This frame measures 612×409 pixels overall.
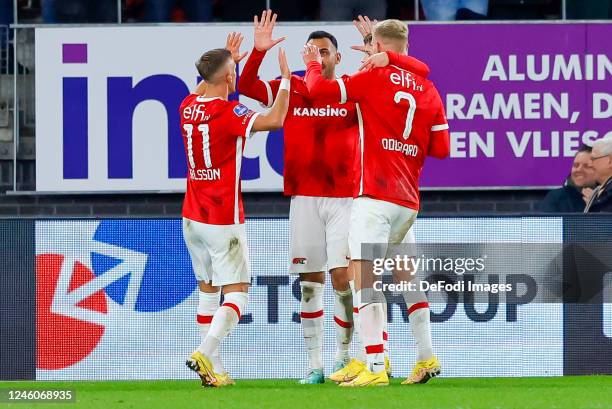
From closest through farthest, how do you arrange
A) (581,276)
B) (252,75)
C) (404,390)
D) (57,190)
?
(404,390), (252,75), (581,276), (57,190)

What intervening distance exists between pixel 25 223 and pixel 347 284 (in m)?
2.55

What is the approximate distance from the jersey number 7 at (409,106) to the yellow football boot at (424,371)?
1.37 m

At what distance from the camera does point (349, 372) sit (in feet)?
34.1

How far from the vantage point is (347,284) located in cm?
1081

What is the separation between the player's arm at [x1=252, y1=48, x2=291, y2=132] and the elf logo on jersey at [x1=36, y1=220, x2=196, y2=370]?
2191 millimetres

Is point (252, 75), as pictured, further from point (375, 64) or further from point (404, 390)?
point (404, 390)

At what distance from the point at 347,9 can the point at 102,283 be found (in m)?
5.09

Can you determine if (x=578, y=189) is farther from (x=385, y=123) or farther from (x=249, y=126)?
(x=249, y=126)

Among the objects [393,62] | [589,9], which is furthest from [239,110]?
[589,9]

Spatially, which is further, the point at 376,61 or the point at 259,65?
the point at 259,65

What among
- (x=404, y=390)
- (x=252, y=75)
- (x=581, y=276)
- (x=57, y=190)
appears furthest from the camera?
(x=57, y=190)

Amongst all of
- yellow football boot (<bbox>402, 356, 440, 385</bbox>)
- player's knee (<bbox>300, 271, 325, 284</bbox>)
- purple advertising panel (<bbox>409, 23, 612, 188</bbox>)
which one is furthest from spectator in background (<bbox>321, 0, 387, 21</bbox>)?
yellow football boot (<bbox>402, 356, 440, 385</bbox>)

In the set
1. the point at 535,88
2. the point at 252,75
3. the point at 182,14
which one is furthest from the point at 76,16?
the point at 252,75

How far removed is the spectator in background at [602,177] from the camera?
1280cm
